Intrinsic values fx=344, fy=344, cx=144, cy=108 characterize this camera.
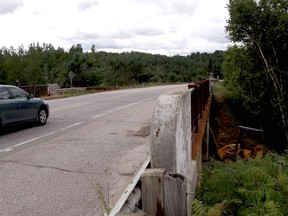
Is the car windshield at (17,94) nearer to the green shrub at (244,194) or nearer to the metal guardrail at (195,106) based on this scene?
the metal guardrail at (195,106)

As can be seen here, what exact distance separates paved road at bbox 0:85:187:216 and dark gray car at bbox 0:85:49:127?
1.28 feet

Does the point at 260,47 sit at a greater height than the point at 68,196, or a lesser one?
greater

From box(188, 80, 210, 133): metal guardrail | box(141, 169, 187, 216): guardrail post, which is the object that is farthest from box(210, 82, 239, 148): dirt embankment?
box(141, 169, 187, 216): guardrail post

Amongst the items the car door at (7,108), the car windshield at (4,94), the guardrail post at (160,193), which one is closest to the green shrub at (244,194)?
the guardrail post at (160,193)

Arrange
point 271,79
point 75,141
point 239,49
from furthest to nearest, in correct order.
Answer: point 239,49 → point 271,79 → point 75,141

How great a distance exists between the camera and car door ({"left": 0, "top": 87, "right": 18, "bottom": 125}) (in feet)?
33.6

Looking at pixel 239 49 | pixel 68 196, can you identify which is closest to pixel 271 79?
pixel 239 49

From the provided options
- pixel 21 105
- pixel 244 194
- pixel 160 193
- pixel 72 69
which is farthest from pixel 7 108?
pixel 72 69

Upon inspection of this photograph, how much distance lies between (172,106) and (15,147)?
6.33m

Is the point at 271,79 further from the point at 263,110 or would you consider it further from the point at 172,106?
the point at 172,106

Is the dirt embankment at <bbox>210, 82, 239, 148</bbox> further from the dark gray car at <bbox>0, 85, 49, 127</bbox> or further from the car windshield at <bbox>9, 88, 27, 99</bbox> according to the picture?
the car windshield at <bbox>9, 88, 27, 99</bbox>

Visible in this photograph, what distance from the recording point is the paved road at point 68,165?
15.4 feet

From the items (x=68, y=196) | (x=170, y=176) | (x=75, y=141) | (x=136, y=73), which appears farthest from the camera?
(x=136, y=73)

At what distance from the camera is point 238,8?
22516 millimetres
